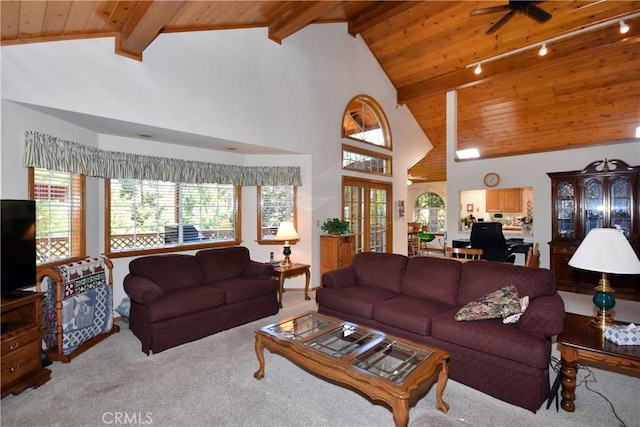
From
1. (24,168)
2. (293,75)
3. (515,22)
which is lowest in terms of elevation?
(24,168)

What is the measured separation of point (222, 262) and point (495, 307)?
127 inches

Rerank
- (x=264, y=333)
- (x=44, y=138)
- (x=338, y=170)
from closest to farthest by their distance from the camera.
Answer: (x=264, y=333) → (x=44, y=138) → (x=338, y=170)

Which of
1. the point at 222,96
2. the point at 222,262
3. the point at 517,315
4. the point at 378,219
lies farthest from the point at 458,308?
the point at 378,219

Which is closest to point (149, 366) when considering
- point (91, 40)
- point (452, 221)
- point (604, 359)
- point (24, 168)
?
point (24, 168)

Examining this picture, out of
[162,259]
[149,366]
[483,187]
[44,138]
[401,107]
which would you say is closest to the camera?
[149,366]

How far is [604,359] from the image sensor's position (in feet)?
6.59

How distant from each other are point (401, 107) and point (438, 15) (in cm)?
241

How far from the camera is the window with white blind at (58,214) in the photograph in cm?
325

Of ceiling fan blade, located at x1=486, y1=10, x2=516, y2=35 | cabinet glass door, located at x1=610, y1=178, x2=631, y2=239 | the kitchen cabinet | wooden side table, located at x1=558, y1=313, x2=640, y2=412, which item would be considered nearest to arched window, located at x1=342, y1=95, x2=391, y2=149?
ceiling fan blade, located at x1=486, y1=10, x2=516, y2=35

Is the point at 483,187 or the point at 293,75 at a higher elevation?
the point at 293,75

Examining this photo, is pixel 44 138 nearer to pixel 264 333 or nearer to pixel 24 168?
pixel 24 168

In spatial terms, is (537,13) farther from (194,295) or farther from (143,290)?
(143,290)

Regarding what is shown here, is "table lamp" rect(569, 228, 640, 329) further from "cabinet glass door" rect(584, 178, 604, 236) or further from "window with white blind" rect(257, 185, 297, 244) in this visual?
"window with white blind" rect(257, 185, 297, 244)

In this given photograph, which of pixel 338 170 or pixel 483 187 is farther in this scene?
pixel 483 187
